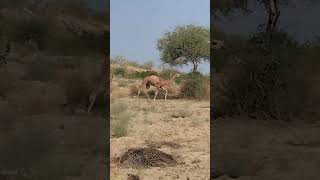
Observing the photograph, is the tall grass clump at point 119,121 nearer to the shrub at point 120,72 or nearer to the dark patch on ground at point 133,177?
the dark patch on ground at point 133,177

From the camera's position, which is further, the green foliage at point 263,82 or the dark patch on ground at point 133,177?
the green foliage at point 263,82

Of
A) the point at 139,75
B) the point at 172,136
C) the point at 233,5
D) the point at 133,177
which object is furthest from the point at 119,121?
the point at 139,75

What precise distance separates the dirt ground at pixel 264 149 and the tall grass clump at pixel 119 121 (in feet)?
6.21

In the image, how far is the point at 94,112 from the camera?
40.2ft

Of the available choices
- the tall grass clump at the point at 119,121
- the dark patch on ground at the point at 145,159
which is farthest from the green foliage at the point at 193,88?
the dark patch on ground at the point at 145,159

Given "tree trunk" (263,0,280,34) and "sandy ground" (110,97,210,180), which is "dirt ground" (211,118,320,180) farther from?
"tree trunk" (263,0,280,34)

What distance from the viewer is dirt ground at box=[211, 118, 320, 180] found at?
23.7 feet

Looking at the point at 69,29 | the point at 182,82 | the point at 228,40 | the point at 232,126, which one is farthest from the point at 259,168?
the point at 69,29

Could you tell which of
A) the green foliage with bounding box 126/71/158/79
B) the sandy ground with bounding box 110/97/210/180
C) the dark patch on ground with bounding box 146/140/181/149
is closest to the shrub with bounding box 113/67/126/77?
the green foliage with bounding box 126/71/158/79

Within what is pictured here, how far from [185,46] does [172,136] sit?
59.9 feet

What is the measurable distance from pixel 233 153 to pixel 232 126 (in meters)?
2.70

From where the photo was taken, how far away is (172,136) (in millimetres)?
10398

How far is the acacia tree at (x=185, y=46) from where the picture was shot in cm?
2779

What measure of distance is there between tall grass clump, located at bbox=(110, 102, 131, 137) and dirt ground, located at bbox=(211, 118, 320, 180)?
6.21ft
